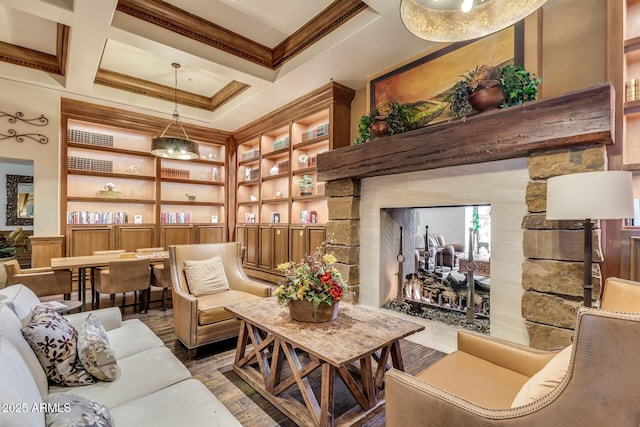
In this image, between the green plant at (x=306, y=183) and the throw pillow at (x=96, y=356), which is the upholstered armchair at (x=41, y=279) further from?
the green plant at (x=306, y=183)

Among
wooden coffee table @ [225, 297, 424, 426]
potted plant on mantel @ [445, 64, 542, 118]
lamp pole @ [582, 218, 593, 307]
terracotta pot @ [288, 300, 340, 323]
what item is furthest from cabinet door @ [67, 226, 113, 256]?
lamp pole @ [582, 218, 593, 307]

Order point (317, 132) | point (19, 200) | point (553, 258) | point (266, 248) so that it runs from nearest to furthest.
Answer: point (553, 258), point (317, 132), point (266, 248), point (19, 200)

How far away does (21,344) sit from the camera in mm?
1227

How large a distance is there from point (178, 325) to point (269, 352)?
2.88 feet

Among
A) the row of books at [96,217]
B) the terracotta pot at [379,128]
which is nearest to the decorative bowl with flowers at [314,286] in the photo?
the terracotta pot at [379,128]

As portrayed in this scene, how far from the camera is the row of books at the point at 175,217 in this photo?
5.85 meters

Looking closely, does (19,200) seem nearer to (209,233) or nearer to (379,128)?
(209,233)

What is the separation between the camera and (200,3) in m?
3.09

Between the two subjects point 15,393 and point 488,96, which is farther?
point 488,96

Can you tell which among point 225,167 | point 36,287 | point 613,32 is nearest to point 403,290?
point 613,32

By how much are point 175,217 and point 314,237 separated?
3211 mm

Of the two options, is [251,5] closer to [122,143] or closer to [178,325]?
[178,325]

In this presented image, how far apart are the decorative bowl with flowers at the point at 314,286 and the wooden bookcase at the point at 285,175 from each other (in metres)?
2.30

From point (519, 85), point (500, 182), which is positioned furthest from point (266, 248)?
point (519, 85)
